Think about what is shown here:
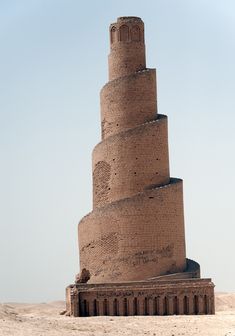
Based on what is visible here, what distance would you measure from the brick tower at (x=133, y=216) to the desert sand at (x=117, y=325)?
1.02 meters

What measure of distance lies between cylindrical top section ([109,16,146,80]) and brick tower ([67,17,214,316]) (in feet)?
0.12

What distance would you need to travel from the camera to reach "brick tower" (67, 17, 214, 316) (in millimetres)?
28859

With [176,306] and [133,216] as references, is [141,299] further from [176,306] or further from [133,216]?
[133,216]

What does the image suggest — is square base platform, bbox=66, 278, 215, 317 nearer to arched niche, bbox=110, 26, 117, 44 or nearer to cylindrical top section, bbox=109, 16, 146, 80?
cylindrical top section, bbox=109, 16, 146, 80

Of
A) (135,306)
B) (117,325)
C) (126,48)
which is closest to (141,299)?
(135,306)

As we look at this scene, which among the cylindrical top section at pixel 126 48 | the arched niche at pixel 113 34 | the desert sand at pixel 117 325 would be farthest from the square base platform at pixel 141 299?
the arched niche at pixel 113 34

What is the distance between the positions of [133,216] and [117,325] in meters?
5.51

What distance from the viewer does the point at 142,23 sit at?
32531 millimetres

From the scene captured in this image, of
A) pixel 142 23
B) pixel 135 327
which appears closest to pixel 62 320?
pixel 135 327

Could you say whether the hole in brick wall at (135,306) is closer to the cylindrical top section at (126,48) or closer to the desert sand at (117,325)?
the desert sand at (117,325)

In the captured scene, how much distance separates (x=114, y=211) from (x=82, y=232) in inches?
75.1

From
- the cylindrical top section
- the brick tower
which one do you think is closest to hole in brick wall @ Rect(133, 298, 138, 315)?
the brick tower

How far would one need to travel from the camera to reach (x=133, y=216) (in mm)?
30125

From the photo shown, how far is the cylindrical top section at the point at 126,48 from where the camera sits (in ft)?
104
